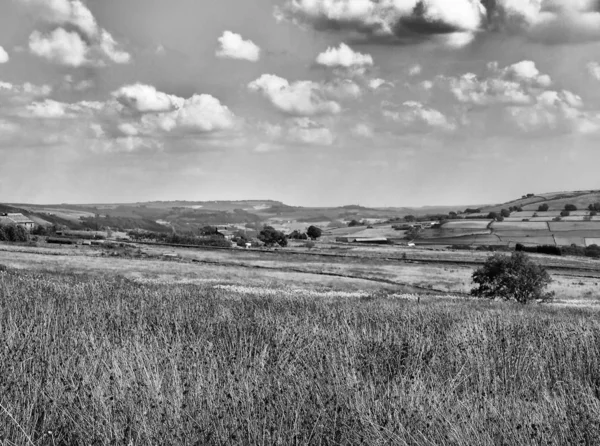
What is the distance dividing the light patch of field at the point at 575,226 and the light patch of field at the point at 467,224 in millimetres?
19448

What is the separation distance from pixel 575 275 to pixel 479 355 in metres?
98.9

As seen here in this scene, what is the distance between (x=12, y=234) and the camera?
11900 centimetres

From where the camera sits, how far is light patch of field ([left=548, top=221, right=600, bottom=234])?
154m

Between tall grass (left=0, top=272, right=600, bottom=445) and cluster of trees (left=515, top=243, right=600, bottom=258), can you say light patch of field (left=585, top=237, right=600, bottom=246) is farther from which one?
tall grass (left=0, top=272, right=600, bottom=445)

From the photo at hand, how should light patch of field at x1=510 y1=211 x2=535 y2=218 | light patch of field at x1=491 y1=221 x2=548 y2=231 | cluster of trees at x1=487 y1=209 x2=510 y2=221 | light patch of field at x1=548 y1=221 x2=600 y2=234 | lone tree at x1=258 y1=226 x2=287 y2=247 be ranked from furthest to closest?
light patch of field at x1=510 y1=211 x2=535 y2=218
cluster of trees at x1=487 y1=209 x2=510 y2=221
lone tree at x1=258 y1=226 x2=287 y2=247
light patch of field at x1=491 y1=221 x2=548 y2=231
light patch of field at x1=548 y1=221 x2=600 y2=234

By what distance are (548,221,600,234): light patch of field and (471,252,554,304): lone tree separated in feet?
331

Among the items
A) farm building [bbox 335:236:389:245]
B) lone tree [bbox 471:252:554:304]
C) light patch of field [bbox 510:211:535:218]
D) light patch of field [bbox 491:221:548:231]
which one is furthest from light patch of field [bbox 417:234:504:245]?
lone tree [bbox 471:252:554:304]

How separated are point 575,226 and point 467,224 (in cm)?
3217

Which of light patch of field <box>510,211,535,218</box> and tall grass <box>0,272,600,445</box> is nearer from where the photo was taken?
tall grass <box>0,272,600,445</box>

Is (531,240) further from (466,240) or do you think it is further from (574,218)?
(574,218)

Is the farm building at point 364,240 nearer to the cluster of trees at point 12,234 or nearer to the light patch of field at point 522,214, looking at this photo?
the light patch of field at point 522,214

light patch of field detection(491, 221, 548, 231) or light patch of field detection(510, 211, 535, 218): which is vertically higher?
light patch of field detection(510, 211, 535, 218)

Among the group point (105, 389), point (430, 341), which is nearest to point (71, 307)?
point (105, 389)

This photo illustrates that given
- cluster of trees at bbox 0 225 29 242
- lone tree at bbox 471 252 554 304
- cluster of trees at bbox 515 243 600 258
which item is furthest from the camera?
cluster of trees at bbox 515 243 600 258
